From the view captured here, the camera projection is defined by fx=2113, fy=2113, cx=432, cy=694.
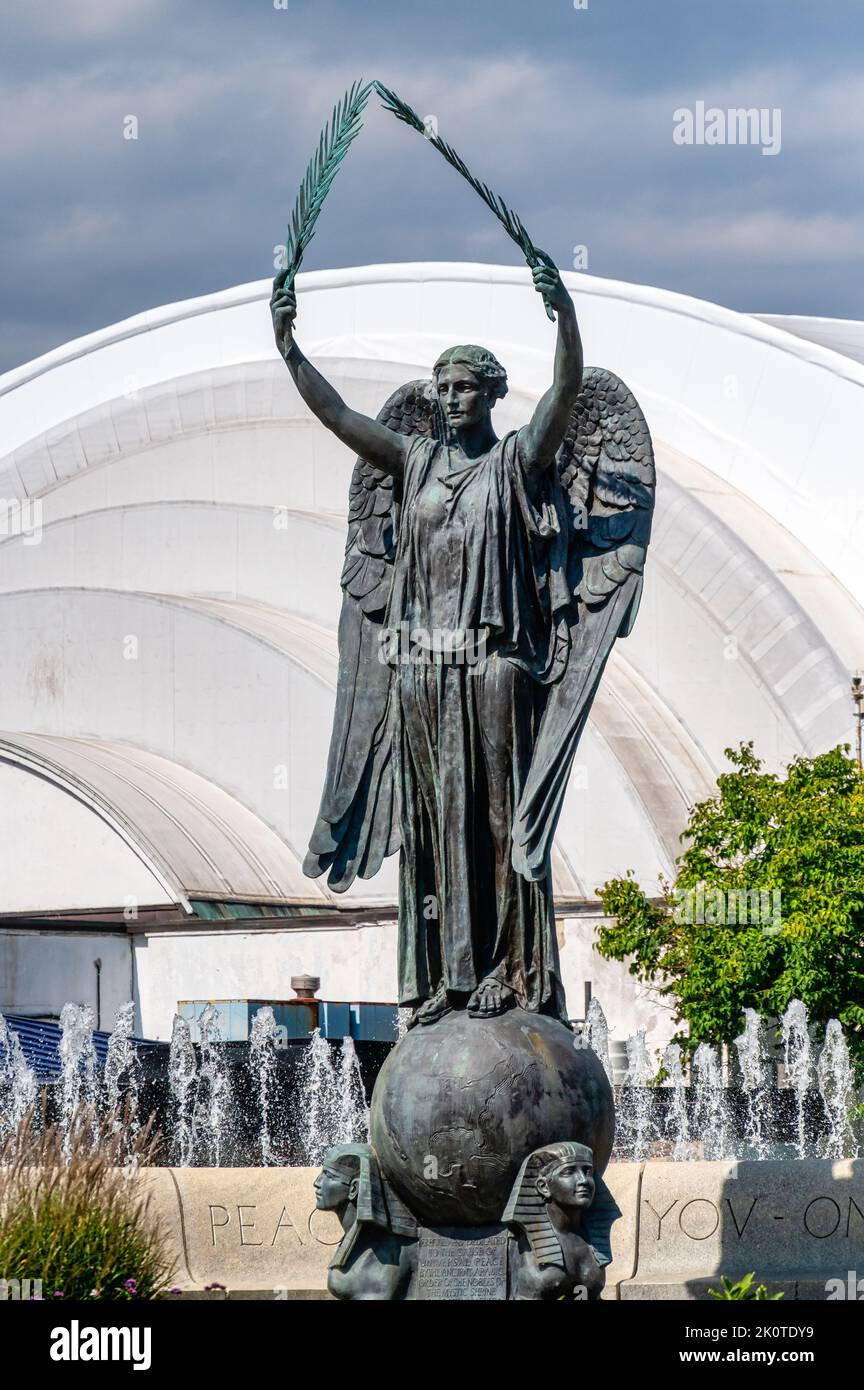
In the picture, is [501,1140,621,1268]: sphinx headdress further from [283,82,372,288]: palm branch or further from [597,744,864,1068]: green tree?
[597,744,864,1068]: green tree

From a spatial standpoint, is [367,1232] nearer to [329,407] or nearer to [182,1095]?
[329,407]

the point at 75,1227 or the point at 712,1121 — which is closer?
the point at 75,1227

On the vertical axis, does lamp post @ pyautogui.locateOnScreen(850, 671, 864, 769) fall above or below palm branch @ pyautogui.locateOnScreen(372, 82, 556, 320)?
above

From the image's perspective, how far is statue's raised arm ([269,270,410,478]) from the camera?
7500 mm

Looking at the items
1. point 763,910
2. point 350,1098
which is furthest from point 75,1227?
point 763,910

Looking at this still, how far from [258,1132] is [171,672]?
15.5 m

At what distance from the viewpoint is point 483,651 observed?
736 centimetres

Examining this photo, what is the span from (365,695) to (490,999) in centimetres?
135

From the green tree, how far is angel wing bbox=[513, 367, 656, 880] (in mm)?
13595

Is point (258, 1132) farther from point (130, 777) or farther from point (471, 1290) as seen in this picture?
point (130, 777)

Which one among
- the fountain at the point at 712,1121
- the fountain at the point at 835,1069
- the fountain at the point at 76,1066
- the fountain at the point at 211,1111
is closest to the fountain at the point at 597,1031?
the fountain at the point at 835,1069

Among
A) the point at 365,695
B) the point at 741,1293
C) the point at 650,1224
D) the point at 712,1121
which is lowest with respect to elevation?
the point at 741,1293

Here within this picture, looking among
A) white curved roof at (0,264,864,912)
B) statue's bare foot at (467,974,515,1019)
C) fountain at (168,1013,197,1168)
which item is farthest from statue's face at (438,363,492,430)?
white curved roof at (0,264,864,912)

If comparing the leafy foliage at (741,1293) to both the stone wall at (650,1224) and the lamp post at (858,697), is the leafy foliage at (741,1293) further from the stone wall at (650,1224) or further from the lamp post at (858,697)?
the lamp post at (858,697)
